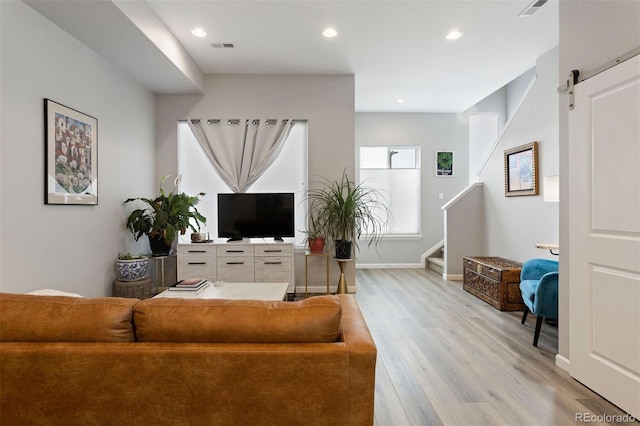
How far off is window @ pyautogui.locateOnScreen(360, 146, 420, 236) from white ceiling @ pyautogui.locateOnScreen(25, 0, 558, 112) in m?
1.71

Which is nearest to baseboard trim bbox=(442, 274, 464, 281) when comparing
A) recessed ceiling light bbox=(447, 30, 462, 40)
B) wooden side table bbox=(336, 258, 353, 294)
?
wooden side table bbox=(336, 258, 353, 294)

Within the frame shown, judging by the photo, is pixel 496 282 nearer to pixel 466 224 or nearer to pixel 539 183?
pixel 539 183

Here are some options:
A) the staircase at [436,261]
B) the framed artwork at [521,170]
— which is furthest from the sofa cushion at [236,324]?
the staircase at [436,261]

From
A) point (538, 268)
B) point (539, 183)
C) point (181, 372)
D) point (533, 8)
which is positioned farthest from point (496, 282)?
point (181, 372)

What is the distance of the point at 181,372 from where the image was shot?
1.19 meters

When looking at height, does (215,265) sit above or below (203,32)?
below

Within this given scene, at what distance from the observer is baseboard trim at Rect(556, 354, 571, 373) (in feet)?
7.83

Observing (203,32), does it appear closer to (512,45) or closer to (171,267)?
(171,267)

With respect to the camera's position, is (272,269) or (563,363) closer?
(563,363)

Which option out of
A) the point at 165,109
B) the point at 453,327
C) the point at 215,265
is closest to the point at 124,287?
the point at 215,265

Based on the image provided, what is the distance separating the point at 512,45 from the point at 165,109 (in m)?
4.42

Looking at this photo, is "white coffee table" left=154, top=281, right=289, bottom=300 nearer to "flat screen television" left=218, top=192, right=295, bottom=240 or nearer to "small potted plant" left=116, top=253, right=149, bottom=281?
"small potted plant" left=116, top=253, right=149, bottom=281

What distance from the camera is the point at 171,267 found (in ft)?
15.3

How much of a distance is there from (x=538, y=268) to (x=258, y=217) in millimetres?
3175
